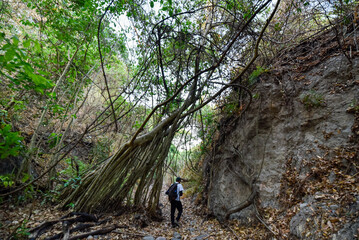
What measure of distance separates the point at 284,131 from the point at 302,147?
1.44 ft

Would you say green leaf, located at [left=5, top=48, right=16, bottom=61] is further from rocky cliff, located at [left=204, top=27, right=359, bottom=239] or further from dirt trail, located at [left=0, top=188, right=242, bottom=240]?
rocky cliff, located at [left=204, top=27, right=359, bottom=239]

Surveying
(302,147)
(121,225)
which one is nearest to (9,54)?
(121,225)

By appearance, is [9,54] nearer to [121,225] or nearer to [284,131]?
[121,225]

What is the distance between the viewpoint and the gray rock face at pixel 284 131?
256 centimetres

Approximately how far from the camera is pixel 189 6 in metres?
3.76

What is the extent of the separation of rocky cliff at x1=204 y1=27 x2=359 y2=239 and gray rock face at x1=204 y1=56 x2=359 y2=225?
1 centimetres

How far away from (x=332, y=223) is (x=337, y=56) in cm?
267

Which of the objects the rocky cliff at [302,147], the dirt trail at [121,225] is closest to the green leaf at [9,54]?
the dirt trail at [121,225]

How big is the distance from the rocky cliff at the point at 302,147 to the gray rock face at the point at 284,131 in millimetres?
12

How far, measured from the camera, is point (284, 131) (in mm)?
3121

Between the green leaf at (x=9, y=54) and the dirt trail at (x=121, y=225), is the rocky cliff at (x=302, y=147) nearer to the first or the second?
the dirt trail at (x=121, y=225)

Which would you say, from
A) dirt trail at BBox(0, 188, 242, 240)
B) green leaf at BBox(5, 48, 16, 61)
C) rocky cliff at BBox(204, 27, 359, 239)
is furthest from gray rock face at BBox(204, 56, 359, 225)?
green leaf at BBox(5, 48, 16, 61)

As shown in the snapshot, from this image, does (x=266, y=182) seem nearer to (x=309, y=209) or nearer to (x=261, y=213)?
(x=261, y=213)

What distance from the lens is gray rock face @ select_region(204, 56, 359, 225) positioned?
2.56 metres
